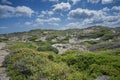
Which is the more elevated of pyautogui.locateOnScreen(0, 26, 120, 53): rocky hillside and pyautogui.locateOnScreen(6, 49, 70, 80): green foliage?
pyautogui.locateOnScreen(6, 49, 70, 80): green foliage

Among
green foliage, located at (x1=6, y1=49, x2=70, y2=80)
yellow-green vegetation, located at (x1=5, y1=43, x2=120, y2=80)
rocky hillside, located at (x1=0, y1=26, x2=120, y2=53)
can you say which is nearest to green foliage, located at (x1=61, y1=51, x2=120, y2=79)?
yellow-green vegetation, located at (x1=5, y1=43, x2=120, y2=80)

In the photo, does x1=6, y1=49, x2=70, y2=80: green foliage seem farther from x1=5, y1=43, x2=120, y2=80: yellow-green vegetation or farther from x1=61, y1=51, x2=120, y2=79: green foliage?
x1=61, y1=51, x2=120, y2=79: green foliage

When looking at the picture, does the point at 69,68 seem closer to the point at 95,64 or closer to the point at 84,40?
the point at 95,64

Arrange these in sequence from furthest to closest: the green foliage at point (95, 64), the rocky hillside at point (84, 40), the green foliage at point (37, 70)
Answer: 1. the rocky hillside at point (84, 40)
2. the green foliage at point (95, 64)
3. the green foliage at point (37, 70)

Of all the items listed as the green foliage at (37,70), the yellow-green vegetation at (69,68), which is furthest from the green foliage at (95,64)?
the green foliage at (37,70)

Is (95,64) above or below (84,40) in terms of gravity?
above

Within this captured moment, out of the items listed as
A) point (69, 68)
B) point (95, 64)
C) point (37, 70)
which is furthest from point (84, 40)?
point (37, 70)

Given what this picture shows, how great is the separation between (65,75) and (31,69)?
125 inches

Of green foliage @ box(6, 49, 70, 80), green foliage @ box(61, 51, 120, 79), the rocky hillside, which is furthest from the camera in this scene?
the rocky hillside

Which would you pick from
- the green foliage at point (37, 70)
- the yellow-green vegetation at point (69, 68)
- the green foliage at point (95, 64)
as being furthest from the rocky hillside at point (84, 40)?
the green foliage at point (37, 70)

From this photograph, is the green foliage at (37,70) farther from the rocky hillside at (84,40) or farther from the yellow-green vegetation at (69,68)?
the rocky hillside at (84,40)

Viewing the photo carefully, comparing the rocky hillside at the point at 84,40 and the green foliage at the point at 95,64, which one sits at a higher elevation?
the green foliage at the point at 95,64

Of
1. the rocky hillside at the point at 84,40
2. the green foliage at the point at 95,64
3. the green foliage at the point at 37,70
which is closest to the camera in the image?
the green foliage at the point at 37,70

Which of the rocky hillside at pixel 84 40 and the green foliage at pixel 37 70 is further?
the rocky hillside at pixel 84 40
